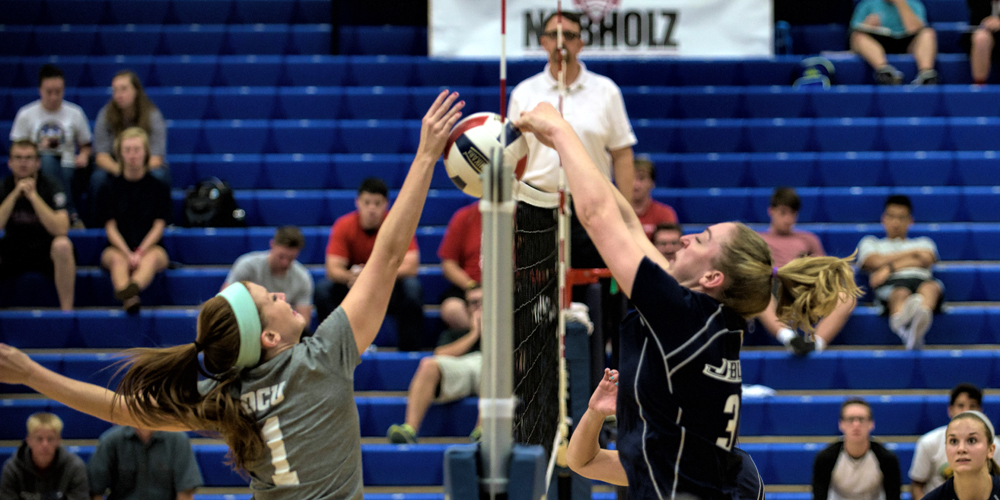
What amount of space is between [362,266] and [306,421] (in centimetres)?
474

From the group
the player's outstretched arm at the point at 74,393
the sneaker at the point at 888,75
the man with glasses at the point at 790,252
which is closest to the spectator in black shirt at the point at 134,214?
the man with glasses at the point at 790,252

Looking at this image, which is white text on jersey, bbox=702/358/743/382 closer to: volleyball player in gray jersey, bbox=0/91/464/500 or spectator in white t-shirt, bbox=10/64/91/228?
volleyball player in gray jersey, bbox=0/91/464/500

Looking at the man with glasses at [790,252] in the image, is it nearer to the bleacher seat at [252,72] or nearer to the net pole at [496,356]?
the bleacher seat at [252,72]

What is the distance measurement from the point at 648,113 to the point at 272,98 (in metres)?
3.68

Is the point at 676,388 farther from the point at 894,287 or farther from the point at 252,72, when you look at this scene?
the point at 252,72

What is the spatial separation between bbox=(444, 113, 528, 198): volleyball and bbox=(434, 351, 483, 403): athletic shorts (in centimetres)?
335

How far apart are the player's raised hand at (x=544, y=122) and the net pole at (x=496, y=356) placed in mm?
535

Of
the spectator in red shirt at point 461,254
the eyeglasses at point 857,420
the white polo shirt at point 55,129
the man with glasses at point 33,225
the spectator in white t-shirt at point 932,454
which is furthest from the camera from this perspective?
the white polo shirt at point 55,129

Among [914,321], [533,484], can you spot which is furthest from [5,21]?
[533,484]

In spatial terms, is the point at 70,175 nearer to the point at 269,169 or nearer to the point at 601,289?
the point at 269,169

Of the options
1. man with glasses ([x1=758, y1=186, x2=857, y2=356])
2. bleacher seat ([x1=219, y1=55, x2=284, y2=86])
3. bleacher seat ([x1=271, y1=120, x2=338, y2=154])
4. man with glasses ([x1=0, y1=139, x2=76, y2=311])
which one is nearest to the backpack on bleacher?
bleacher seat ([x1=271, y1=120, x2=338, y2=154])

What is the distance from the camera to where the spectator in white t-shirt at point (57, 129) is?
8.56 metres

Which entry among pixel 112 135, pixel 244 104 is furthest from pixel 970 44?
pixel 112 135

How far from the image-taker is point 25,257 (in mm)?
7770
